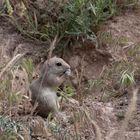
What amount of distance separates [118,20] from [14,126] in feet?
8.08

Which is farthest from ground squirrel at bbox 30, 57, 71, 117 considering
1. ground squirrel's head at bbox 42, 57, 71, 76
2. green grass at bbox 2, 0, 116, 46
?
green grass at bbox 2, 0, 116, 46

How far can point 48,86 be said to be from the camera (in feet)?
13.2

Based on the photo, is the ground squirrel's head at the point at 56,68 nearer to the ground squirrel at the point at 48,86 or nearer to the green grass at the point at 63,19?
the ground squirrel at the point at 48,86

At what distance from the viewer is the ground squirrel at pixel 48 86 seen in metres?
3.95

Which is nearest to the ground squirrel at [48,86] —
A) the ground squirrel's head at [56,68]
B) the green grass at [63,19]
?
the ground squirrel's head at [56,68]

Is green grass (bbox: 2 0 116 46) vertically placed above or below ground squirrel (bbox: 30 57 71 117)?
above

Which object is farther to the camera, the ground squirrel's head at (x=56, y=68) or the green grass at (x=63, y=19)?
the green grass at (x=63, y=19)

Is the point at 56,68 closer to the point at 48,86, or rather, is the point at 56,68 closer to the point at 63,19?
the point at 48,86

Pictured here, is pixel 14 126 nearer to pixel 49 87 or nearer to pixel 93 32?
pixel 49 87

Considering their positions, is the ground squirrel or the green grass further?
the green grass

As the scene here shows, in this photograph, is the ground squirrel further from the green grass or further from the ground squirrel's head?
the green grass

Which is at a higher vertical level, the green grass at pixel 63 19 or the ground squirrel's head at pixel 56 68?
the green grass at pixel 63 19

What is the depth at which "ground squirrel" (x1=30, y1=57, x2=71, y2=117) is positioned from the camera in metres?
3.95

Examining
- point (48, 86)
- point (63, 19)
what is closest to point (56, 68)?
point (48, 86)
